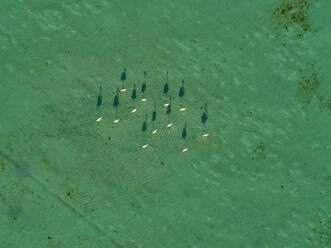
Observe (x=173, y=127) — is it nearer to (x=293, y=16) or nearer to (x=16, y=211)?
(x=293, y=16)

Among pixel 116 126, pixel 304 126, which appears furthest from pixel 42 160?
pixel 304 126

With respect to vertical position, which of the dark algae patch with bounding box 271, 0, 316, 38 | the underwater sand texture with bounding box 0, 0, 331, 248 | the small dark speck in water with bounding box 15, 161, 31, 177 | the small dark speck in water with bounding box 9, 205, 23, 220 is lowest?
the small dark speck in water with bounding box 9, 205, 23, 220

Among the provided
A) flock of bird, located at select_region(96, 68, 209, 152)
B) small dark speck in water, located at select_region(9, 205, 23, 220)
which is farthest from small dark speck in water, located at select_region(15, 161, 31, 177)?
flock of bird, located at select_region(96, 68, 209, 152)

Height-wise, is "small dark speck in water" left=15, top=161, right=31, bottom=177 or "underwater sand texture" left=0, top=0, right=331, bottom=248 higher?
"underwater sand texture" left=0, top=0, right=331, bottom=248

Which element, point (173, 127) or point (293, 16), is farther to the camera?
point (173, 127)

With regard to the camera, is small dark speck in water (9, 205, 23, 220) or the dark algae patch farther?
small dark speck in water (9, 205, 23, 220)

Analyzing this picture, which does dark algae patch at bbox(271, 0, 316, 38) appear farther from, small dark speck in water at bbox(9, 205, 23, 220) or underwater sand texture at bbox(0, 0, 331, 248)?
small dark speck in water at bbox(9, 205, 23, 220)

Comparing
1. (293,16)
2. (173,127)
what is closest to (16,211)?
(173,127)

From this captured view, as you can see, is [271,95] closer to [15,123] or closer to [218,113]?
[218,113]

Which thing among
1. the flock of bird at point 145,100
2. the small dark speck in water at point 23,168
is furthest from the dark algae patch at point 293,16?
the small dark speck in water at point 23,168
